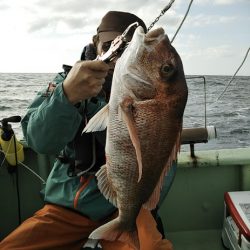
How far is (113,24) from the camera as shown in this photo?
2.93 metres

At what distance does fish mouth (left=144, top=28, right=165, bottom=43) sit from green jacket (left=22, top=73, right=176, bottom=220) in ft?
2.00

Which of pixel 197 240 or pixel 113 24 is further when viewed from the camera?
pixel 197 240

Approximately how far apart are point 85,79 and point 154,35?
41 cm

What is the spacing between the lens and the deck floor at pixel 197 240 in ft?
13.2

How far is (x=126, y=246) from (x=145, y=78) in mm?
1400

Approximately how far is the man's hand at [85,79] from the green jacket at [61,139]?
0.09m

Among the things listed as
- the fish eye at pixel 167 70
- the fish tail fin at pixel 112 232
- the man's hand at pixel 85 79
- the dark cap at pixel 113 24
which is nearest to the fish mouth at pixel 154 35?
the fish eye at pixel 167 70

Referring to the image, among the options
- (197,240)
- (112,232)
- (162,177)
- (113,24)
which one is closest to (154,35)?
(162,177)

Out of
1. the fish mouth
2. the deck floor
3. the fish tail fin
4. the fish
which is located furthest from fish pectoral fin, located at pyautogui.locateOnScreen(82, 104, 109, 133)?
the deck floor

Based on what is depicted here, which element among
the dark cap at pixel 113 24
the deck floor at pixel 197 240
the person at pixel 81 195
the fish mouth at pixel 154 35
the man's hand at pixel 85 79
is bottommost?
the deck floor at pixel 197 240

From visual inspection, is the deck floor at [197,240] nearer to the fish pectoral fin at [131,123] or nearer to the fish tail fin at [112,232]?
the fish tail fin at [112,232]

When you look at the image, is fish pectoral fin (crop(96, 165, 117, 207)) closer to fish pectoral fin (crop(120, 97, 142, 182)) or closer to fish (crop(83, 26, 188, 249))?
fish (crop(83, 26, 188, 249))

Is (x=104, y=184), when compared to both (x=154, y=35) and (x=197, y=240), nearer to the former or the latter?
(x=154, y=35)

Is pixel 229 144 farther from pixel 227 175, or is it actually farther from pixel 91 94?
pixel 91 94
